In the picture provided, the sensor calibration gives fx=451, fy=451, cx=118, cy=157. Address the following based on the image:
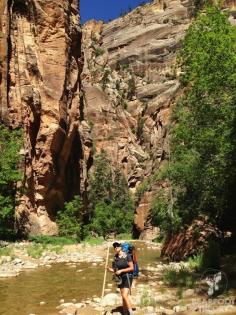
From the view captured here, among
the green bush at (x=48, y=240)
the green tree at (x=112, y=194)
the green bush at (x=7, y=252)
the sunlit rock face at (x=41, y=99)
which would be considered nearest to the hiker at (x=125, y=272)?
the green bush at (x=7, y=252)

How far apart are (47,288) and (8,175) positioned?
1469 cm

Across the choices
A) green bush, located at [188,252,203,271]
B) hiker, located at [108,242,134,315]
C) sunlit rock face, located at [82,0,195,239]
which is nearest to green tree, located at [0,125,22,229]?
green bush, located at [188,252,203,271]

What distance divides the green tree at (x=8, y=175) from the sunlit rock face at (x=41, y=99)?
284cm

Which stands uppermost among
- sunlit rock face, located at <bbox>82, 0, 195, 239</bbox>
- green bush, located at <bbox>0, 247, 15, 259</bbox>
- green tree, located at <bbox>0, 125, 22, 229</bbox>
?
sunlit rock face, located at <bbox>82, 0, 195, 239</bbox>

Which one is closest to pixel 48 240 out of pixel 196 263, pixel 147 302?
pixel 196 263

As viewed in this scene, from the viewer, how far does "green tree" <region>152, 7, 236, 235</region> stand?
15.9 metres

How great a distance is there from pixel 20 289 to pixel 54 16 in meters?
31.4

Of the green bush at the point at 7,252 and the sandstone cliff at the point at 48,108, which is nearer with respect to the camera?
the green bush at the point at 7,252

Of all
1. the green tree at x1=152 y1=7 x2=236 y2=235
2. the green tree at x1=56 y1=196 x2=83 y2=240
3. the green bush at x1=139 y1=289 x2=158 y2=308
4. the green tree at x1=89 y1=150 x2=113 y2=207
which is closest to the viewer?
the green bush at x1=139 y1=289 x2=158 y2=308

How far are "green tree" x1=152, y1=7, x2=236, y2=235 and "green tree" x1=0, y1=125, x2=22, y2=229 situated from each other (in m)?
11.8

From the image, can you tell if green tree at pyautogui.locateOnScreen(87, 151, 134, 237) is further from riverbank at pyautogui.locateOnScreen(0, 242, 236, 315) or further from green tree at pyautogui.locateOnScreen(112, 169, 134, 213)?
riverbank at pyautogui.locateOnScreen(0, 242, 236, 315)

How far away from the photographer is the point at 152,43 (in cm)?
10612

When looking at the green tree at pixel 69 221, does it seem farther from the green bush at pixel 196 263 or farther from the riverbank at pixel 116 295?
the green bush at pixel 196 263

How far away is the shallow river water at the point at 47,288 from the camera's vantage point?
11.5 m
